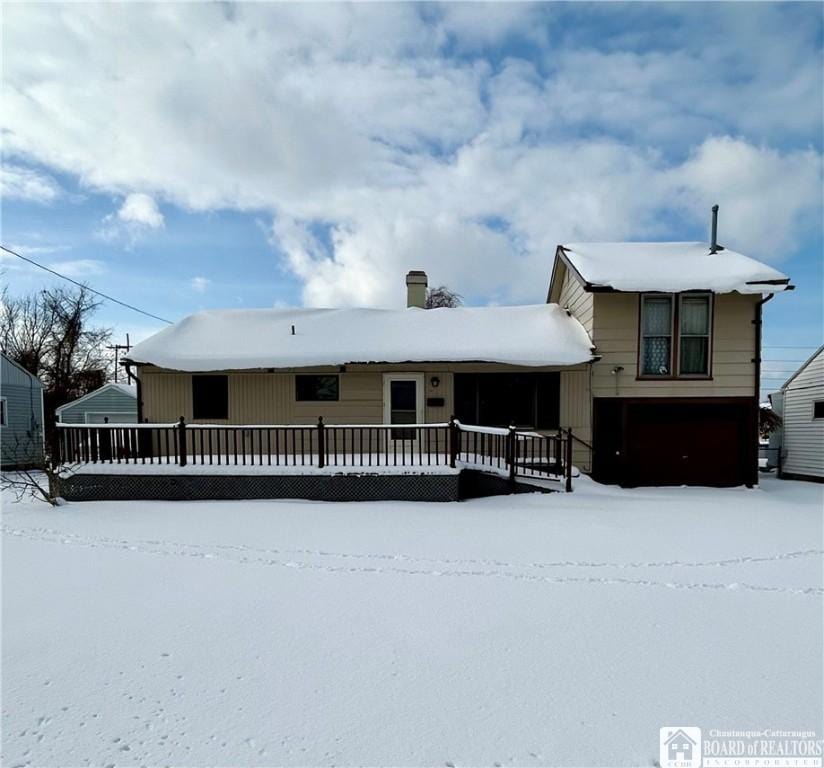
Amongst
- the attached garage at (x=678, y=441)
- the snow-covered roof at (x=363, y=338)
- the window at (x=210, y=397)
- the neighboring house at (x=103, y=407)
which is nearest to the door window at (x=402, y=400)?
the snow-covered roof at (x=363, y=338)

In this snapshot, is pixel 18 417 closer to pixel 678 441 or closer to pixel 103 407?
pixel 103 407

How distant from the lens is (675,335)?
986cm

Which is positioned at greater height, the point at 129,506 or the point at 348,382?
the point at 348,382

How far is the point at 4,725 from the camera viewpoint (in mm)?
2170

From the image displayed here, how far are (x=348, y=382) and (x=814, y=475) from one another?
1568 centimetres

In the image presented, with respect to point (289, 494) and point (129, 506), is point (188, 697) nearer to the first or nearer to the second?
point (289, 494)

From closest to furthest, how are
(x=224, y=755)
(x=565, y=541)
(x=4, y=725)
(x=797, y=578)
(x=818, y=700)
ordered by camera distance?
1. (x=224, y=755)
2. (x=4, y=725)
3. (x=818, y=700)
4. (x=797, y=578)
5. (x=565, y=541)

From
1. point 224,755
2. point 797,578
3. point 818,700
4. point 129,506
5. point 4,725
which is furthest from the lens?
point 129,506

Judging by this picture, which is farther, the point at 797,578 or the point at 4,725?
the point at 797,578

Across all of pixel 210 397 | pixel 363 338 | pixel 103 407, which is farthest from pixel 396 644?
pixel 103 407

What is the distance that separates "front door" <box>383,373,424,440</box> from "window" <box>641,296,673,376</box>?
5.44m

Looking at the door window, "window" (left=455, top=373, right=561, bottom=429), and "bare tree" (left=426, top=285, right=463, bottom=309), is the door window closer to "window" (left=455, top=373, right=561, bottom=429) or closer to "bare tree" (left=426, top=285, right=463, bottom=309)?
"window" (left=455, top=373, right=561, bottom=429)

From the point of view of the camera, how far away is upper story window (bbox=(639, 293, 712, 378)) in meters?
9.83

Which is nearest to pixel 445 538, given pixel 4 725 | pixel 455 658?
pixel 455 658
